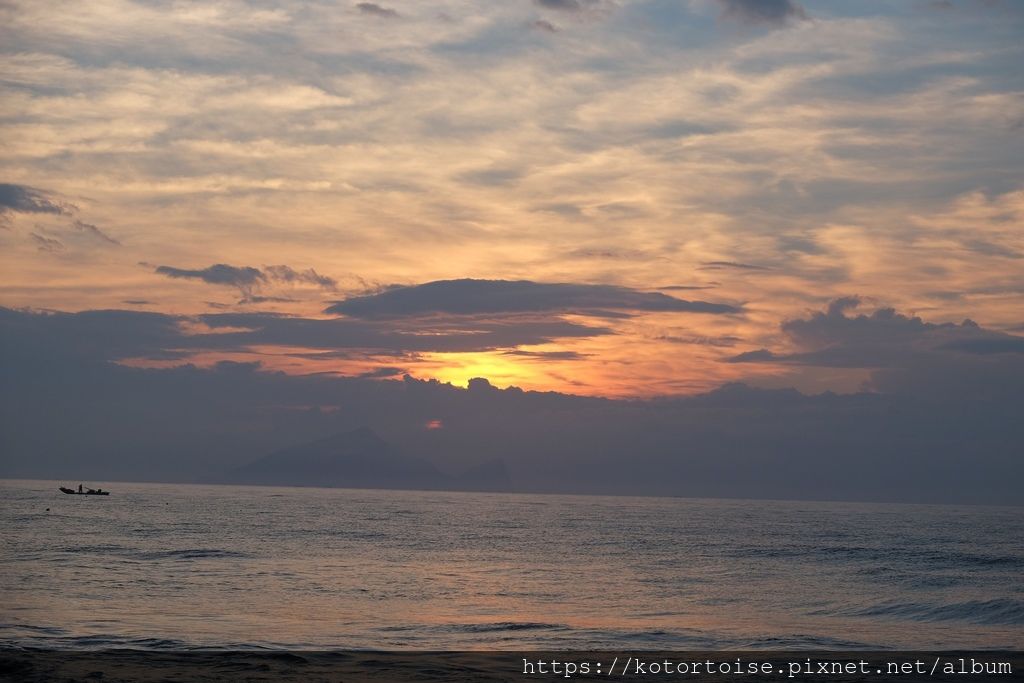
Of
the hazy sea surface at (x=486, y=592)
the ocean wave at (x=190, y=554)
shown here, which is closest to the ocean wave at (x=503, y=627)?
the hazy sea surface at (x=486, y=592)

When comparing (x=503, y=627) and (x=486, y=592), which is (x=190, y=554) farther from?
(x=503, y=627)

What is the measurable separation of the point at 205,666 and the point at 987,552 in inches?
3159

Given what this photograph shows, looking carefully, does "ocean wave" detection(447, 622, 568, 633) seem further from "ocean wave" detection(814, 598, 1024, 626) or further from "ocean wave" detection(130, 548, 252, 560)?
"ocean wave" detection(130, 548, 252, 560)

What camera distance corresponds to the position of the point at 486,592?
4850 cm

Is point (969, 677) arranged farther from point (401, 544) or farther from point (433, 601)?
point (401, 544)

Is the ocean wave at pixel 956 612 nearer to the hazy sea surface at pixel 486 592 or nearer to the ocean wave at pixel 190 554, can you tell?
the hazy sea surface at pixel 486 592

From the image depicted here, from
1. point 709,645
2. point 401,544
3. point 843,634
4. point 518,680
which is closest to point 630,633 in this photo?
point 709,645

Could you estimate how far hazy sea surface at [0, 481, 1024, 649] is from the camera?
3372 cm

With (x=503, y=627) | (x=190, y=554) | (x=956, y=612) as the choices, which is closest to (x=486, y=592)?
(x=503, y=627)

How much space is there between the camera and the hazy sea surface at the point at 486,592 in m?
33.7

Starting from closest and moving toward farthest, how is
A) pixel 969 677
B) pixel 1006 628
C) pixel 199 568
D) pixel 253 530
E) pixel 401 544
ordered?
pixel 969 677 → pixel 1006 628 → pixel 199 568 → pixel 401 544 → pixel 253 530

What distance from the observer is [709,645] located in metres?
33.2

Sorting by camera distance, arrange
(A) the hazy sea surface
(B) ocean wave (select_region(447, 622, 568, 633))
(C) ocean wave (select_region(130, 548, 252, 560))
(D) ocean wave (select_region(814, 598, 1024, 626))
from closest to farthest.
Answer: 1. (A) the hazy sea surface
2. (B) ocean wave (select_region(447, 622, 568, 633))
3. (D) ocean wave (select_region(814, 598, 1024, 626))
4. (C) ocean wave (select_region(130, 548, 252, 560))

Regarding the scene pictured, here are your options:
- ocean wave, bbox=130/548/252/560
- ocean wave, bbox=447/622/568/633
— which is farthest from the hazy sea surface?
ocean wave, bbox=130/548/252/560
